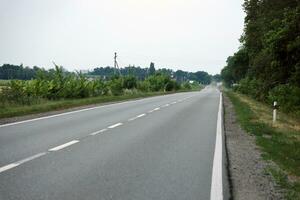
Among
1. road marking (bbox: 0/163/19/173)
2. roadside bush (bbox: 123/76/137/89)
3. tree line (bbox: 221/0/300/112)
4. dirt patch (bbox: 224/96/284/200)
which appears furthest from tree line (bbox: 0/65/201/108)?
road marking (bbox: 0/163/19/173)

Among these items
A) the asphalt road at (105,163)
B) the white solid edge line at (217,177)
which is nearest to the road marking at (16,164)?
the asphalt road at (105,163)

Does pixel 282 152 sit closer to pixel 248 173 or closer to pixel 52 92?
pixel 248 173

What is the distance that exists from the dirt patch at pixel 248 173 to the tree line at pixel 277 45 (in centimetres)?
1506

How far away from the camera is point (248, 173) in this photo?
26.0 feet

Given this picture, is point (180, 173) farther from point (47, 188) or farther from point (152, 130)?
point (152, 130)

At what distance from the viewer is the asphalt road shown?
6.20m

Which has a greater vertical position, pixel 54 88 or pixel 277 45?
pixel 277 45

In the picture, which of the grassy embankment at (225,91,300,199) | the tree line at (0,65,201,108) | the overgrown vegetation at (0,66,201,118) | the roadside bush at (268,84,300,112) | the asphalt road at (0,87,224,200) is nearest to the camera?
the asphalt road at (0,87,224,200)

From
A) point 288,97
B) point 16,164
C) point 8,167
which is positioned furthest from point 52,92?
point 8,167

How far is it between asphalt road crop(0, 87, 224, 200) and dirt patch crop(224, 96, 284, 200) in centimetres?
46

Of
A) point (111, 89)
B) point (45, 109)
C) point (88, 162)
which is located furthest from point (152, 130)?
point (111, 89)

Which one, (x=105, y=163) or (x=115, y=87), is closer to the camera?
(x=105, y=163)

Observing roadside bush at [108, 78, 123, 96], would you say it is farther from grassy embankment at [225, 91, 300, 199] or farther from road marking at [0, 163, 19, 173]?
road marking at [0, 163, 19, 173]

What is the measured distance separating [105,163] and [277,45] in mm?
20832
